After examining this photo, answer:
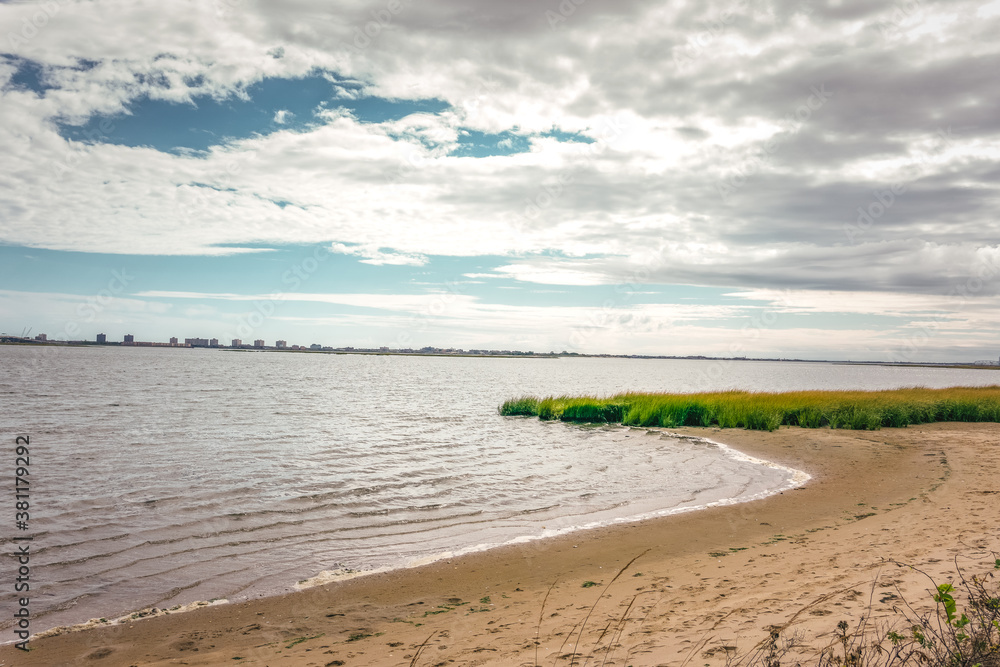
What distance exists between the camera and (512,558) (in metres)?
11.2

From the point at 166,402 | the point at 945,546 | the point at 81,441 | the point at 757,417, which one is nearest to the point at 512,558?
the point at 945,546

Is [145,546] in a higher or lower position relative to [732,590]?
lower

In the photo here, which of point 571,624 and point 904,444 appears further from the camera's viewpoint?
point 904,444

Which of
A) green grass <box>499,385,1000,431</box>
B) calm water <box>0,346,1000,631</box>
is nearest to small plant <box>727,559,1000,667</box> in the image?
calm water <box>0,346,1000,631</box>

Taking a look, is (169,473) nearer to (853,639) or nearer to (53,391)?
(853,639)

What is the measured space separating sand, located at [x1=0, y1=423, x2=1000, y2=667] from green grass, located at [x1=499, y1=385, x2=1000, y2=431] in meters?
18.9

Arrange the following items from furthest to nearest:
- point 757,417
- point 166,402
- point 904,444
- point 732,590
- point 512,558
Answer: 1. point 166,402
2. point 757,417
3. point 904,444
4. point 512,558
5. point 732,590

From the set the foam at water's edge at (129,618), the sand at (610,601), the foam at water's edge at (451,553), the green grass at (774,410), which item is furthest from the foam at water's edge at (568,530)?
the green grass at (774,410)

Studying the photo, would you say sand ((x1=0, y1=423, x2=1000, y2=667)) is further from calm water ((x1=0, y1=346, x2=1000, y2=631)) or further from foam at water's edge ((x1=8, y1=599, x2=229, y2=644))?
calm water ((x1=0, y1=346, x2=1000, y2=631))

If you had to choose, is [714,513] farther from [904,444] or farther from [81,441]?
[81,441]

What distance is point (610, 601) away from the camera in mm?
8391

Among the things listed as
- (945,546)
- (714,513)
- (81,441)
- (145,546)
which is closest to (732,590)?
(945,546)

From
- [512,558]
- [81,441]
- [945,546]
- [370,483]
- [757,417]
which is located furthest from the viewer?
[757,417]

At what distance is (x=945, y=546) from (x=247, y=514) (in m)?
14.7
